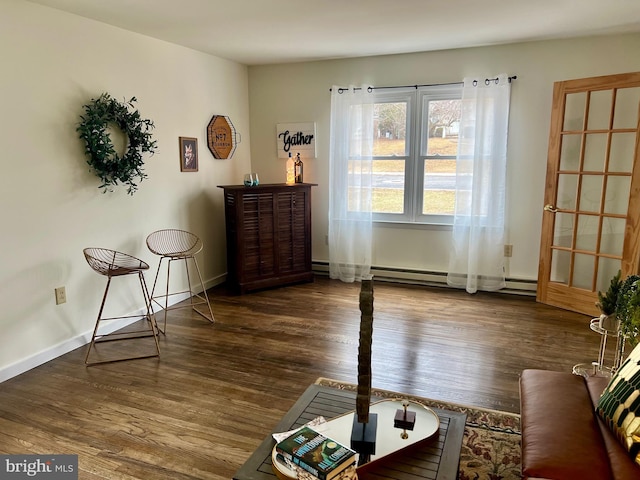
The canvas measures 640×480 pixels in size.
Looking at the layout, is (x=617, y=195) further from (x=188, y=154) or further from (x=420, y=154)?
(x=188, y=154)

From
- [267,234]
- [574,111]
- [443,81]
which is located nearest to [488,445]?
[267,234]

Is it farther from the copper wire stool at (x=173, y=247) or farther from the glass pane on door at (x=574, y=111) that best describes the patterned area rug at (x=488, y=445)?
the glass pane on door at (x=574, y=111)

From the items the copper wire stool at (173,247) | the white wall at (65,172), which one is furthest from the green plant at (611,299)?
the white wall at (65,172)

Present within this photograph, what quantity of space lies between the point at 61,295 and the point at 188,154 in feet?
5.68

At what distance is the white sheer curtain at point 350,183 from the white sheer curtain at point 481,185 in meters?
0.91

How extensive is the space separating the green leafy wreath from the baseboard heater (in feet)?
7.92

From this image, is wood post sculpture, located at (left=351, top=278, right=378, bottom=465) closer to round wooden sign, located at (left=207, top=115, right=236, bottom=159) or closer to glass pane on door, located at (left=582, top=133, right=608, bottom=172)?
glass pane on door, located at (left=582, top=133, right=608, bottom=172)

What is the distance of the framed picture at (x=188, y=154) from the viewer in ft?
13.7

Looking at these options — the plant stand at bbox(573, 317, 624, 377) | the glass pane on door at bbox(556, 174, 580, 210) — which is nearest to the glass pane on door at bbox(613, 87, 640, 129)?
the glass pane on door at bbox(556, 174, 580, 210)

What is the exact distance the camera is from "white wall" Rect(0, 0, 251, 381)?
2.77m

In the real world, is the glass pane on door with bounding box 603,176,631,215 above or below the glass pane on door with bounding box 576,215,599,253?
above

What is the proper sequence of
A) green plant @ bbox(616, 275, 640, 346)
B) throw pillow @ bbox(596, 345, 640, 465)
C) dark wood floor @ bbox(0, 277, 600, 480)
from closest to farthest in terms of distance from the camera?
1. throw pillow @ bbox(596, 345, 640, 465)
2. green plant @ bbox(616, 275, 640, 346)
3. dark wood floor @ bbox(0, 277, 600, 480)

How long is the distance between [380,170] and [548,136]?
161 cm

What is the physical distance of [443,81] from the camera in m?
4.40
